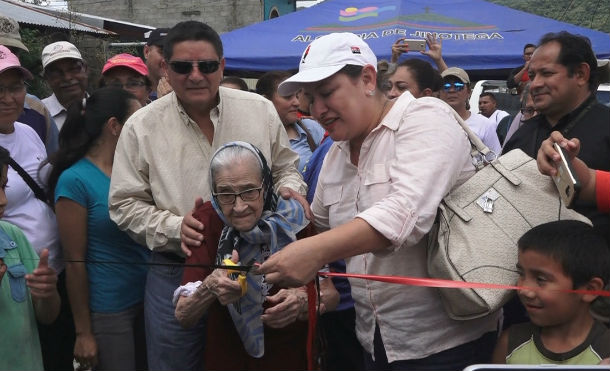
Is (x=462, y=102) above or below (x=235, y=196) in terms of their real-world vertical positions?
below

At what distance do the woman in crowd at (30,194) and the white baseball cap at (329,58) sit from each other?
171 centimetres

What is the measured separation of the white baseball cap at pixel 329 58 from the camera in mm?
2170

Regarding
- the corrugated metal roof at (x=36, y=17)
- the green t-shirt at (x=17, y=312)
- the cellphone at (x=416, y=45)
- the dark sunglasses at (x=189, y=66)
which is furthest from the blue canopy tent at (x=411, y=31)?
the green t-shirt at (x=17, y=312)

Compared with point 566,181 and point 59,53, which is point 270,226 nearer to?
point 566,181

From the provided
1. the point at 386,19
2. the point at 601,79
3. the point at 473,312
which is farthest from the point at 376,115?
the point at 386,19

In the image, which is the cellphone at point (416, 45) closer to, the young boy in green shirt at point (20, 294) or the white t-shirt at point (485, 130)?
the white t-shirt at point (485, 130)

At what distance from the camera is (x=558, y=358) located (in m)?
2.24

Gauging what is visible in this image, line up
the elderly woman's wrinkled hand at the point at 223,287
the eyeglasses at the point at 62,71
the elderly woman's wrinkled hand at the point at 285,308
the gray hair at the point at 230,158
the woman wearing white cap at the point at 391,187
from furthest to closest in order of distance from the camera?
1. the eyeglasses at the point at 62,71
2. the gray hair at the point at 230,158
3. the elderly woman's wrinkled hand at the point at 285,308
4. the elderly woman's wrinkled hand at the point at 223,287
5. the woman wearing white cap at the point at 391,187

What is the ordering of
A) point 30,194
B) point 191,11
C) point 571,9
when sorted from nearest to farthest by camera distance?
point 30,194
point 571,9
point 191,11

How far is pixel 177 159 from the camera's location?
2.96 metres

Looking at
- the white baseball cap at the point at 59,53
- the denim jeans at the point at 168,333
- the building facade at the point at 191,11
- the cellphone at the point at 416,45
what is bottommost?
the building facade at the point at 191,11

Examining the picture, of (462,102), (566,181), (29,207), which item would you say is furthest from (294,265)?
(462,102)

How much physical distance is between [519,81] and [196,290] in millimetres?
3833

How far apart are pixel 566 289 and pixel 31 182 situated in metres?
2.58
